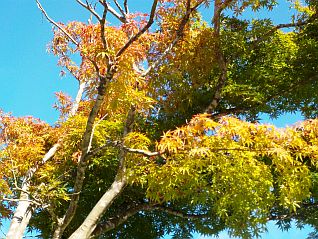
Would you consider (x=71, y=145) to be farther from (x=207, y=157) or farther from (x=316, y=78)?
(x=316, y=78)

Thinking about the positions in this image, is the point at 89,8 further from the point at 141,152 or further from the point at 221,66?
the point at 221,66

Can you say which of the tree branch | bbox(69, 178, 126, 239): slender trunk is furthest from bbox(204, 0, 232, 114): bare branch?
bbox(69, 178, 126, 239): slender trunk

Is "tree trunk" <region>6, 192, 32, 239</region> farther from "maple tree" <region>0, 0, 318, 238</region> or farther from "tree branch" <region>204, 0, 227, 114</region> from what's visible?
"tree branch" <region>204, 0, 227, 114</region>

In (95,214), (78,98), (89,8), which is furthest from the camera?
(78,98)

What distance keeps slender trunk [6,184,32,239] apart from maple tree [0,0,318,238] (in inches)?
0.6

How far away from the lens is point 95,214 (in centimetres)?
489

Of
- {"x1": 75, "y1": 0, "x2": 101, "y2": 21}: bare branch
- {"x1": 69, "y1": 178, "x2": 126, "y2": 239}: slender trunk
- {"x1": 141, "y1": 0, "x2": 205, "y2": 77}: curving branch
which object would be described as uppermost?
{"x1": 141, "y1": 0, "x2": 205, "y2": 77}: curving branch

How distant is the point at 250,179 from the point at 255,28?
2899 mm

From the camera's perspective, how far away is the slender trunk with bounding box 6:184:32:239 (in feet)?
19.6

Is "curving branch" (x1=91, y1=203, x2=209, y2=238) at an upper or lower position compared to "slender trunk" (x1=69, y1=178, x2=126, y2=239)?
upper

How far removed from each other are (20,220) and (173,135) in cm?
309

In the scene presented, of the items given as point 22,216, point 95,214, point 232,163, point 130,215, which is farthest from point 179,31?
point 22,216

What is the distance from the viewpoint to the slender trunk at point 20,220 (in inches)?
235

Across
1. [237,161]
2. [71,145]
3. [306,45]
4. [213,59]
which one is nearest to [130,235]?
[71,145]
